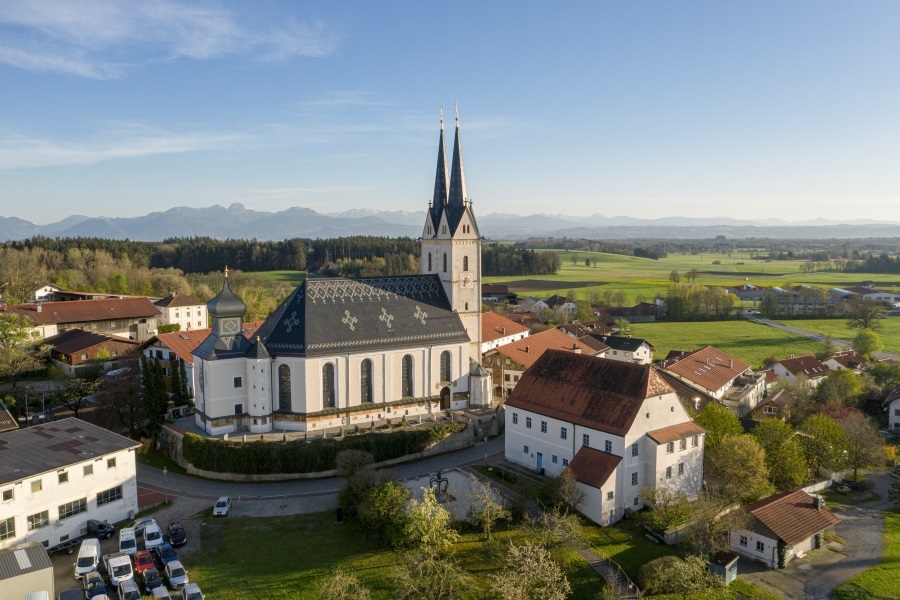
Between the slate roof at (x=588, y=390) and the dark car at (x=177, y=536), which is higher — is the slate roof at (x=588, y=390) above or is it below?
above

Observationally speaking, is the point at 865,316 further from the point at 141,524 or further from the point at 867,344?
the point at 141,524

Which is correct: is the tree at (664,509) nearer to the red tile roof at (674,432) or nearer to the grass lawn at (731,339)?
the red tile roof at (674,432)

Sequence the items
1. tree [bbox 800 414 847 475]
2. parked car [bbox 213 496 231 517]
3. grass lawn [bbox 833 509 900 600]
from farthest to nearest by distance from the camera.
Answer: tree [bbox 800 414 847 475] → parked car [bbox 213 496 231 517] → grass lawn [bbox 833 509 900 600]

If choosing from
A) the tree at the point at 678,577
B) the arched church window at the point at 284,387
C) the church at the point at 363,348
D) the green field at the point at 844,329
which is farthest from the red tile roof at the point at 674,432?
the green field at the point at 844,329

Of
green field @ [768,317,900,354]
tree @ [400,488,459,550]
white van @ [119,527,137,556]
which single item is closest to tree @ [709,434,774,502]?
tree @ [400,488,459,550]

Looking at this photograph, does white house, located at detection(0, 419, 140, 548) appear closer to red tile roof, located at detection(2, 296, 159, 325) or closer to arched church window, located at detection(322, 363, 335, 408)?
arched church window, located at detection(322, 363, 335, 408)

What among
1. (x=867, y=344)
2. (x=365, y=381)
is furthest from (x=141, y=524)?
(x=867, y=344)

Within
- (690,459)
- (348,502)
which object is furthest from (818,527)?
(348,502)
